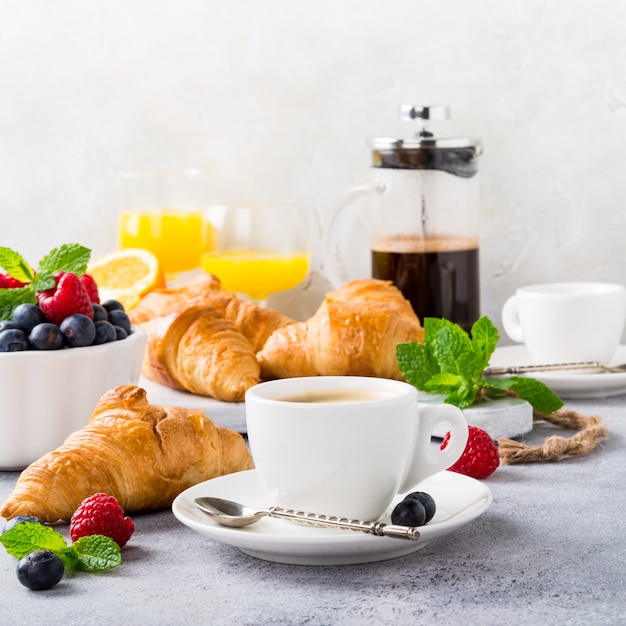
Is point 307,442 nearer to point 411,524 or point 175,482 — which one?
point 411,524

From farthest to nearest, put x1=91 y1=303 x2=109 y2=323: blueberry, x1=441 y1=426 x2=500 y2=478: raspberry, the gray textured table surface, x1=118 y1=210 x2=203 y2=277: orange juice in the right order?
x1=118 y1=210 x2=203 y2=277: orange juice < x1=91 y1=303 x2=109 y2=323: blueberry < x1=441 y1=426 x2=500 y2=478: raspberry < the gray textured table surface

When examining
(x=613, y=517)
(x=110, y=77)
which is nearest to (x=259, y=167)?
(x=110, y=77)

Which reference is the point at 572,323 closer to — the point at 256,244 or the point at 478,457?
the point at 478,457

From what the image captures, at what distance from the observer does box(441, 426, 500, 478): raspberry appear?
1.02 meters

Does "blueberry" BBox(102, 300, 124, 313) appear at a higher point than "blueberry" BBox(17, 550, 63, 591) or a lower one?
higher

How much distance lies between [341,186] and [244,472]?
107cm

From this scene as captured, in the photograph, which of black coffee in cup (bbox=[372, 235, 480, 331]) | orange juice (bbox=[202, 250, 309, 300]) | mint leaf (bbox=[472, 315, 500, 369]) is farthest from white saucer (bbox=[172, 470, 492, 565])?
orange juice (bbox=[202, 250, 309, 300])

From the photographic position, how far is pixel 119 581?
0.76m

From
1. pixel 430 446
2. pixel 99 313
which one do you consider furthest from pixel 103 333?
pixel 430 446

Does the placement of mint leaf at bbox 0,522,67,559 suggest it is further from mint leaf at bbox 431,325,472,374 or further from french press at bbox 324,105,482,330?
french press at bbox 324,105,482,330

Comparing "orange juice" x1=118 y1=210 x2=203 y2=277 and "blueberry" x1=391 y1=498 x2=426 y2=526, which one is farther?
"orange juice" x1=118 y1=210 x2=203 y2=277

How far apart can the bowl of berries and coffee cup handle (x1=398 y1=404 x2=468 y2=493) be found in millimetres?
428

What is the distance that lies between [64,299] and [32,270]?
0.10 metres

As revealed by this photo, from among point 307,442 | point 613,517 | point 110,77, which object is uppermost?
point 110,77
